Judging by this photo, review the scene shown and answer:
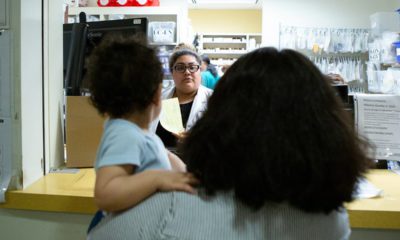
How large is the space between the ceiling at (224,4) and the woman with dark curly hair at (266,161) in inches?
260

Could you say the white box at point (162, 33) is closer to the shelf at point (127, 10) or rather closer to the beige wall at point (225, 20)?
the shelf at point (127, 10)

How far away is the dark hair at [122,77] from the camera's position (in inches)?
30.6

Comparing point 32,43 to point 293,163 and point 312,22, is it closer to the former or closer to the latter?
point 293,163

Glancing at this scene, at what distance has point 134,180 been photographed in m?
0.71

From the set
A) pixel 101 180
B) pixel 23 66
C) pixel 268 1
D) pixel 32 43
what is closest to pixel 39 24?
pixel 32 43

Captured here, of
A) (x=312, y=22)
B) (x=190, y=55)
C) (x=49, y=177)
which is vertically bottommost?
(x=49, y=177)

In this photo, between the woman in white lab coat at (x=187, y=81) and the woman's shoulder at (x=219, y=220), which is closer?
the woman's shoulder at (x=219, y=220)

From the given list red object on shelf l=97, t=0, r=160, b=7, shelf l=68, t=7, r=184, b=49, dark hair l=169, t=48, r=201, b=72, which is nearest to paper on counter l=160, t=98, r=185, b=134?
dark hair l=169, t=48, r=201, b=72

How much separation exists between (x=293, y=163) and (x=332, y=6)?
5490 millimetres

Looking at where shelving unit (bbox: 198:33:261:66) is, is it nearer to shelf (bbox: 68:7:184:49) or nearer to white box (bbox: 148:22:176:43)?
shelf (bbox: 68:7:184:49)

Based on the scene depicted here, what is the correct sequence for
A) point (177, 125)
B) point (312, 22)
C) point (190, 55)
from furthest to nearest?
point (312, 22)
point (190, 55)
point (177, 125)

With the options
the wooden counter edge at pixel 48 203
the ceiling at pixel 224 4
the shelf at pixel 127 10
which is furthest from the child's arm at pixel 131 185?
the ceiling at pixel 224 4

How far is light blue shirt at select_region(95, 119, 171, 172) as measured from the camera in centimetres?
73

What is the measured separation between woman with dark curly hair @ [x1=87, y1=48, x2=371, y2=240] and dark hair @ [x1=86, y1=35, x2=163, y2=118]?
178 millimetres
